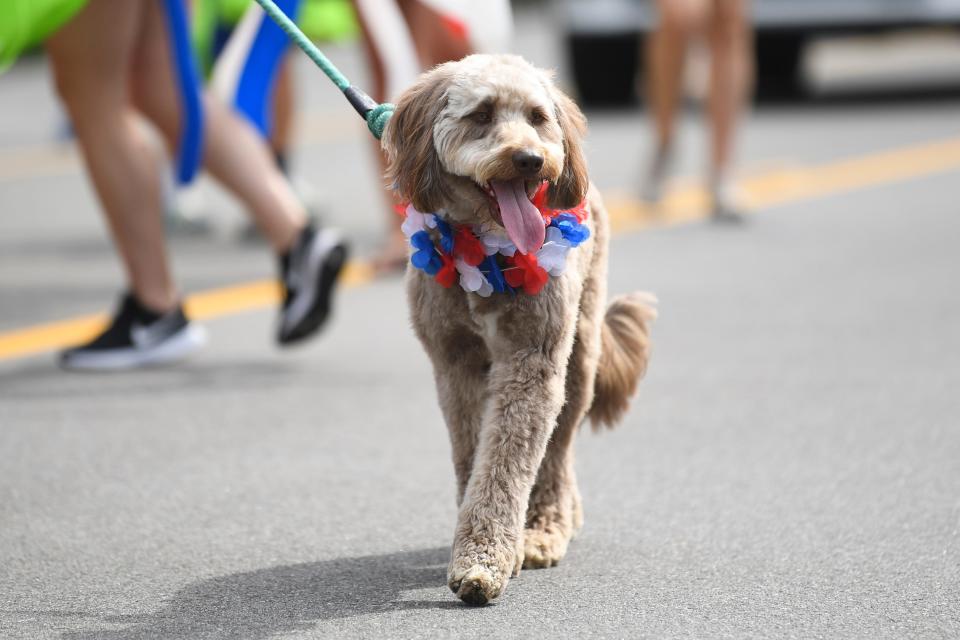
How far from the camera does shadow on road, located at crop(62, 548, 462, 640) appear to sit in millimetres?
3371

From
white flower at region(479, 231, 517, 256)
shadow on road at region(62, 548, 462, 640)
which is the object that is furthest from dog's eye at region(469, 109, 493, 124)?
shadow on road at region(62, 548, 462, 640)

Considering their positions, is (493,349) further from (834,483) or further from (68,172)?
(68,172)

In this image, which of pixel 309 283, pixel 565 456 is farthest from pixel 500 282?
pixel 309 283

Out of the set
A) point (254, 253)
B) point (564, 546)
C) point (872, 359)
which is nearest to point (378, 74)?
Answer: point (254, 253)

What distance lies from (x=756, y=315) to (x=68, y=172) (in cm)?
552

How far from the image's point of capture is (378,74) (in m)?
7.25

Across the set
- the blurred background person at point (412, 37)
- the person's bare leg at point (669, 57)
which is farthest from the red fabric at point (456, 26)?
the person's bare leg at point (669, 57)

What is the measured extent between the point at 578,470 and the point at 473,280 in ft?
3.95

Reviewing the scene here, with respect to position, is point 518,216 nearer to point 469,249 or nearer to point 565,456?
point 469,249

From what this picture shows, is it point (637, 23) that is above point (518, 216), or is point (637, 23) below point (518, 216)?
below

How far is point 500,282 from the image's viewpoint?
Result: 3.60 m

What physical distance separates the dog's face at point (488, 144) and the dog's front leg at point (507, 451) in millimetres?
231

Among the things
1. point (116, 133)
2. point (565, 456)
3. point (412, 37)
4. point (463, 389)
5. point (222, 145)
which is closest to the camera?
point (463, 389)

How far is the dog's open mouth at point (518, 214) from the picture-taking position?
11.4 feet
